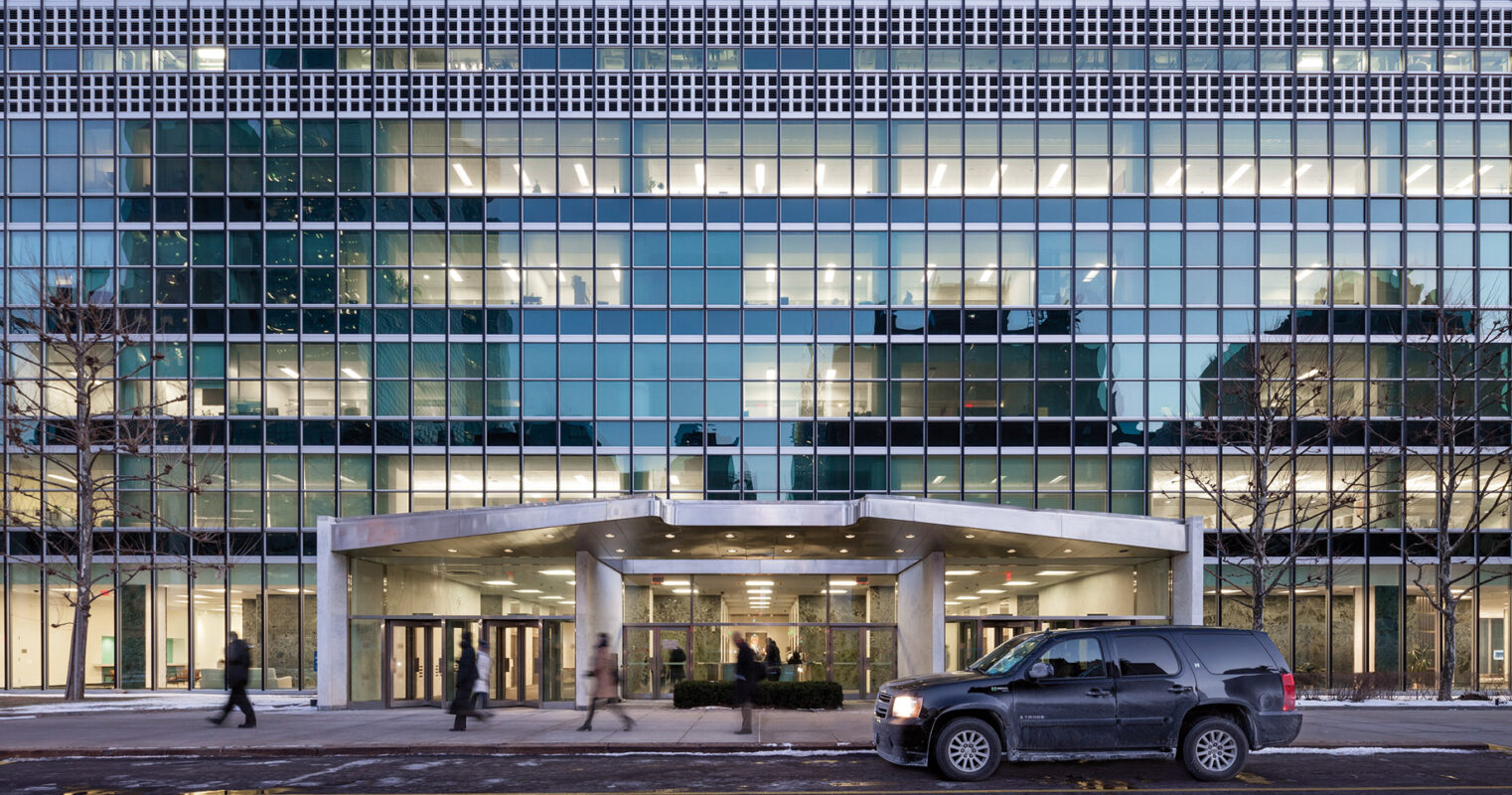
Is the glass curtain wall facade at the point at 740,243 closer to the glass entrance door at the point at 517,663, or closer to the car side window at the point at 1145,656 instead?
the glass entrance door at the point at 517,663

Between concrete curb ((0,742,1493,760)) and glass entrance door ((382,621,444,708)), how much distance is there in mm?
8290

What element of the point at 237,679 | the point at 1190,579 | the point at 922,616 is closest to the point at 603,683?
the point at 237,679

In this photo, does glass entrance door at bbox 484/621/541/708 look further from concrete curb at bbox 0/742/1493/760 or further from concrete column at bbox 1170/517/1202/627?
concrete column at bbox 1170/517/1202/627

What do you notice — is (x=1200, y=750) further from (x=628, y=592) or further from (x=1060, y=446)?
(x=1060, y=446)

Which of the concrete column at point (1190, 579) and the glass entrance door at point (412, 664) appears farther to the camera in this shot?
the glass entrance door at point (412, 664)

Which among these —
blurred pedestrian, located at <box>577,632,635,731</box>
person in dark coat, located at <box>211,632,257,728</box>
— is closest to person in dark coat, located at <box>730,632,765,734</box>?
blurred pedestrian, located at <box>577,632,635,731</box>

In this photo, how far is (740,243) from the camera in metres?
34.4

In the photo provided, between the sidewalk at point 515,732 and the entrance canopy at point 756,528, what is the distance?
337 centimetres

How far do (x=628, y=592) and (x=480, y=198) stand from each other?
13.5 m

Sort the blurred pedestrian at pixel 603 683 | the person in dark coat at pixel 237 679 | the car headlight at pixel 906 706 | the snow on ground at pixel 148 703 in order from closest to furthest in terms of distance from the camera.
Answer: the car headlight at pixel 906 706 → the blurred pedestrian at pixel 603 683 → the person in dark coat at pixel 237 679 → the snow on ground at pixel 148 703

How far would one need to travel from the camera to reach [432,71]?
3469 cm

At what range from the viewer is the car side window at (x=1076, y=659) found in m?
13.1

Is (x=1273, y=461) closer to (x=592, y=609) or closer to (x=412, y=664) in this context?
(x=592, y=609)

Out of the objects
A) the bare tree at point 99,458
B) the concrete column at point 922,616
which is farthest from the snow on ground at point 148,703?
the concrete column at point 922,616
